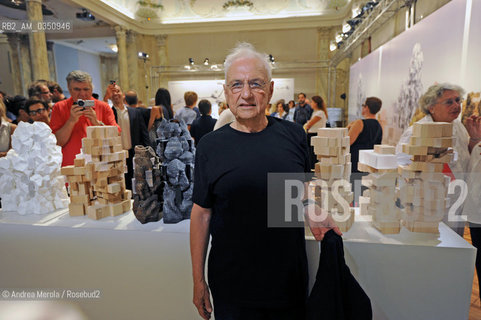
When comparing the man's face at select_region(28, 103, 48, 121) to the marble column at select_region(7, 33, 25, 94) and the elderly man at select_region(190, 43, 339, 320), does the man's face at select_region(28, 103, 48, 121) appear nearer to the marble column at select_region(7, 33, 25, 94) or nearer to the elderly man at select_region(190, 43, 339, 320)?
the elderly man at select_region(190, 43, 339, 320)

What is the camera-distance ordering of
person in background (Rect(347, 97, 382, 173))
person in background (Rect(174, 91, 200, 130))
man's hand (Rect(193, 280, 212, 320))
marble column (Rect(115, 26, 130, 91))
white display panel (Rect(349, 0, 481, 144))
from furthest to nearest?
marble column (Rect(115, 26, 130, 91)), person in background (Rect(174, 91, 200, 130)), person in background (Rect(347, 97, 382, 173)), white display panel (Rect(349, 0, 481, 144)), man's hand (Rect(193, 280, 212, 320))

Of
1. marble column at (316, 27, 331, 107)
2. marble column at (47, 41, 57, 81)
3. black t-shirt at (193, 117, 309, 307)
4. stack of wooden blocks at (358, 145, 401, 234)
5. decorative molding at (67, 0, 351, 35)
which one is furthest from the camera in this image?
marble column at (47, 41, 57, 81)

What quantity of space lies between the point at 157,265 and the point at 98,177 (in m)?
0.63

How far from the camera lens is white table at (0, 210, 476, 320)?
54.4 inches

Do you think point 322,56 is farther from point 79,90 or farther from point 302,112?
point 79,90

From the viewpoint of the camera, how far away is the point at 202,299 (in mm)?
1316

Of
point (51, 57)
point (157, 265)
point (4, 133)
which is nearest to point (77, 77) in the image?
point (4, 133)

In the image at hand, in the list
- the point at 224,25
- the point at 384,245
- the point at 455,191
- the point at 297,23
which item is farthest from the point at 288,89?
the point at 384,245

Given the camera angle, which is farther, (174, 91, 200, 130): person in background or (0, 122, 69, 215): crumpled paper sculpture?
(174, 91, 200, 130): person in background

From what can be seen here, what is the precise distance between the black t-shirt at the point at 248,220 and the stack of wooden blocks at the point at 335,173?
32cm

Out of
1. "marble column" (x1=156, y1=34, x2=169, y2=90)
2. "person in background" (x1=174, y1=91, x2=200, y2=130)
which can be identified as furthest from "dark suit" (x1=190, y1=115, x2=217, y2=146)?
"marble column" (x1=156, y1=34, x2=169, y2=90)

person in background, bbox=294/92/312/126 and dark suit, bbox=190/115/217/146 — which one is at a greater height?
person in background, bbox=294/92/312/126

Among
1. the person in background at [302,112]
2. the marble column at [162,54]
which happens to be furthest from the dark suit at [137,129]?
the marble column at [162,54]

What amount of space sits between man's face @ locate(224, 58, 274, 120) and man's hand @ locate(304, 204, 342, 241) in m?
0.52
